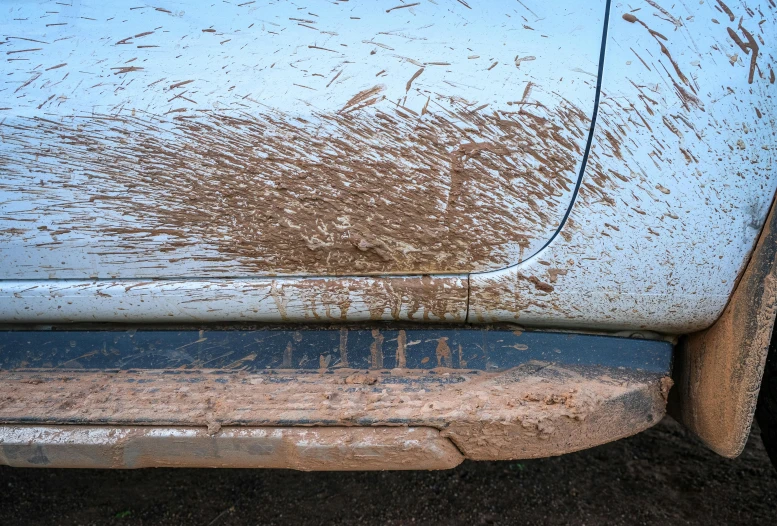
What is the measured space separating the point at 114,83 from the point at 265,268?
1.69 feet

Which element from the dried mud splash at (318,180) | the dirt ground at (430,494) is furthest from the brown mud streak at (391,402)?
the dirt ground at (430,494)

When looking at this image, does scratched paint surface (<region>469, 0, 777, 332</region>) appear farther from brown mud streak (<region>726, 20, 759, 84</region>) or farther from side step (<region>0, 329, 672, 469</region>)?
side step (<region>0, 329, 672, 469</region>)

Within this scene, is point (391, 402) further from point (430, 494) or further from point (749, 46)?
point (749, 46)

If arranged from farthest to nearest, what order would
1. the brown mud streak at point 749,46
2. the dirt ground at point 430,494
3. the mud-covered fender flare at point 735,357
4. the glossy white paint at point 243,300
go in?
the dirt ground at point 430,494
the glossy white paint at point 243,300
the mud-covered fender flare at point 735,357
the brown mud streak at point 749,46

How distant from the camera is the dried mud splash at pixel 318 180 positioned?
1.24m

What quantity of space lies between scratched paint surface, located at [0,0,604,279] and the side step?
25 centimetres

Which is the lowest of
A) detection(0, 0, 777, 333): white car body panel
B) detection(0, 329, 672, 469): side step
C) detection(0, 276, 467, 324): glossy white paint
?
detection(0, 329, 672, 469): side step

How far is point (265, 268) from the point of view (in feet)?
4.58

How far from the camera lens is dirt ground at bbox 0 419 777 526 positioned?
1.86 metres

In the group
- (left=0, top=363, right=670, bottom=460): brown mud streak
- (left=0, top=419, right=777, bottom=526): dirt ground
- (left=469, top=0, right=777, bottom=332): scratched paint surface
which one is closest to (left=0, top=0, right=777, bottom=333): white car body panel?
(left=469, top=0, right=777, bottom=332): scratched paint surface

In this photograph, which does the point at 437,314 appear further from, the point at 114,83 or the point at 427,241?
the point at 114,83

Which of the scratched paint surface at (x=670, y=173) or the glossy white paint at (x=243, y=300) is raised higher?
the scratched paint surface at (x=670, y=173)

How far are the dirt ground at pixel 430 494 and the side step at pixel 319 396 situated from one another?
634mm

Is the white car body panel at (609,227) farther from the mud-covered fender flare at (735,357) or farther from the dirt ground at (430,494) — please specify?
the dirt ground at (430,494)
